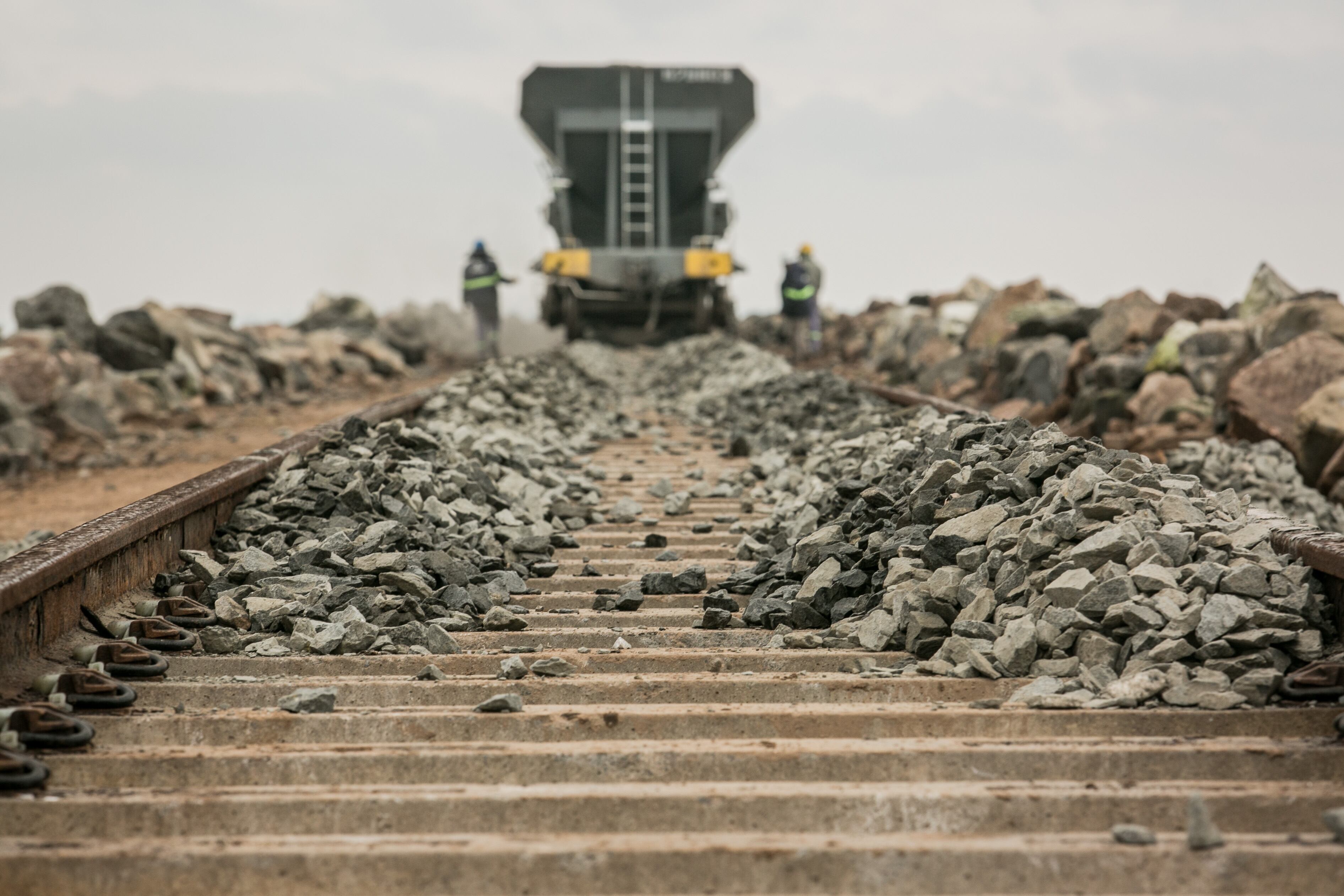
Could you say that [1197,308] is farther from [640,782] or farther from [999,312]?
[640,782]

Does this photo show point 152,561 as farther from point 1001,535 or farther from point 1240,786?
point 1240,786

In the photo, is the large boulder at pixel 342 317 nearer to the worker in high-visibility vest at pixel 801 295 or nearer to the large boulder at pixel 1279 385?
the worker in high-visibility vest at pixel 801 295

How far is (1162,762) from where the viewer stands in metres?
3.37

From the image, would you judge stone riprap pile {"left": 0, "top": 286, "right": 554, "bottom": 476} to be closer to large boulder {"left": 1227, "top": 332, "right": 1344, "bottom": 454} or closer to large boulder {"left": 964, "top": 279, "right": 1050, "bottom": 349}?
large boulder {"left": 964, "top": 279, "right": 1050, "bottom": 349}

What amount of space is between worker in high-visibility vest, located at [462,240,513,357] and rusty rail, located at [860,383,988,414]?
932 centimetres

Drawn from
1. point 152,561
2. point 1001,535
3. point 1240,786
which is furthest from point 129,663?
point 1240,786

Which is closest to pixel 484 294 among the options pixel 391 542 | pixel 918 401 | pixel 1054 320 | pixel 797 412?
pixel 1054 320

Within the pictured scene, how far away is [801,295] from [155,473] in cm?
1087

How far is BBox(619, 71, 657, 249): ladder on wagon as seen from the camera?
18.9 m

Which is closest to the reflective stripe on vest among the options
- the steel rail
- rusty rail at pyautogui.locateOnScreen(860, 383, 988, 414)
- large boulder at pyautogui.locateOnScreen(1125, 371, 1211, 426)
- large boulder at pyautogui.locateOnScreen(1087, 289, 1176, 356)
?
rusty rail at pyautogui.locateOnScreen(860, 383, 988, 414)

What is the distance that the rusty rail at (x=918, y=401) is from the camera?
7.66 m

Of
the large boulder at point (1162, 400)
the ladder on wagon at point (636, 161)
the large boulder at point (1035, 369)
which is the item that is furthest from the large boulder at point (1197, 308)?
the ladder on wagon at point (636, 161)

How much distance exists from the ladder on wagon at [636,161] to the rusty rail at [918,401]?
851 centimetres

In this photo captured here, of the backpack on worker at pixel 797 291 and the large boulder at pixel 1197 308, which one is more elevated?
the backpack on worker at pixel 797 291
